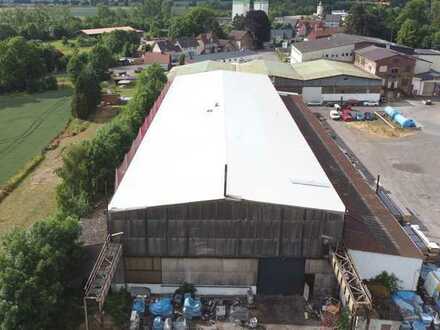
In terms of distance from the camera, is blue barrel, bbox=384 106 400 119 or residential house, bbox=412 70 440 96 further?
residential house, bbox=412 70 440 96

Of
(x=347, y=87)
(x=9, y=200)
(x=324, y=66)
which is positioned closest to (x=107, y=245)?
(x=9, y=200)

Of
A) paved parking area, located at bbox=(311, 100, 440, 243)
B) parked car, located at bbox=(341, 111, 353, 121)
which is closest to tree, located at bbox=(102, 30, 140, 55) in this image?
paved parking area, located at bbox=(311, 100, 440, 243)

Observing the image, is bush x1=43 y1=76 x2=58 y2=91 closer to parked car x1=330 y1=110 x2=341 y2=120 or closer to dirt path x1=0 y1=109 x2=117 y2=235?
dirt path x1=0 y1=109 x2=117 y2=235

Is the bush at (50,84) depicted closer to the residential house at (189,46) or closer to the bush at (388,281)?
the residential house at (189,46)

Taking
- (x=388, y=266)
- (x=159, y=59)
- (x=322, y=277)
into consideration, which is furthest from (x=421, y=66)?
(x=322, y=277)

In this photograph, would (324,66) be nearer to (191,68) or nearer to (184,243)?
(191,68)

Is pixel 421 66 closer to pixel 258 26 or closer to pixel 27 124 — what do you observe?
pixel 258 26
